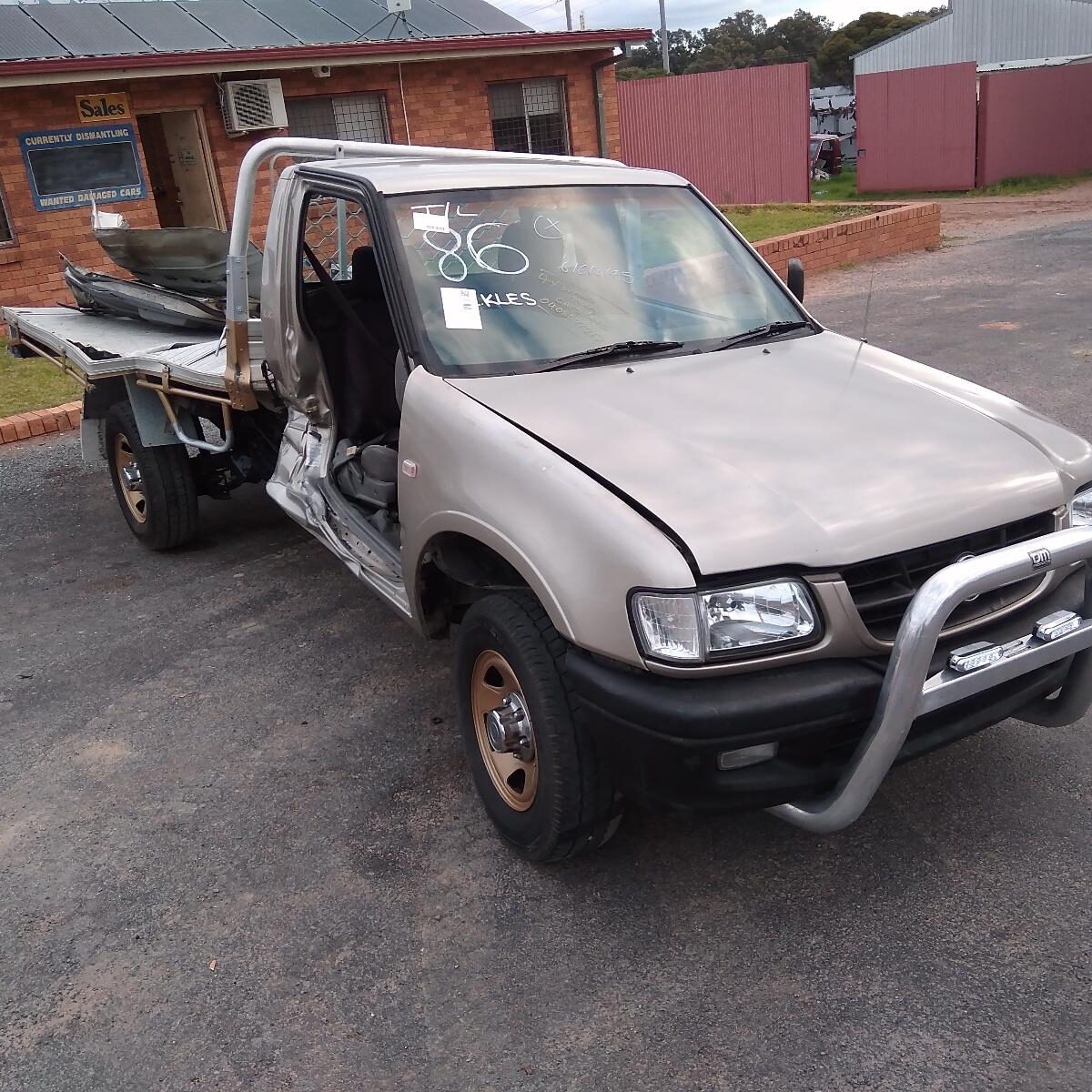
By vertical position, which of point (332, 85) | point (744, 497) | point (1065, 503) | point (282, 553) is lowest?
point (282, 553)

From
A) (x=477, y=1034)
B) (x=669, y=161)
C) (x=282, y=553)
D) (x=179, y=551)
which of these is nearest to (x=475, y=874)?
(x=477, y=1034)

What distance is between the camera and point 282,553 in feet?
18.8

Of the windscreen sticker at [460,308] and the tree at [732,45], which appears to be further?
the tree at [732,45]

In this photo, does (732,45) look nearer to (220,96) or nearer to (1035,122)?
(1035,122)

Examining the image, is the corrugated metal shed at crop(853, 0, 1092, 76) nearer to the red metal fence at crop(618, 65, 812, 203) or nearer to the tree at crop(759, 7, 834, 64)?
the red metal fence at crop(618, 65, 812, 203)

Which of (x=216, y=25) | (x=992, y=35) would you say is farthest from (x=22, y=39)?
(x=992, y=35)

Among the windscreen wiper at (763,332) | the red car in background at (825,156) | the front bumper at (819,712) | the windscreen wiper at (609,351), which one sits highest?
the windscreen wiper at (609,351)

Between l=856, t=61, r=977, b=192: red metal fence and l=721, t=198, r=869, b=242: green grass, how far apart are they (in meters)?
6.27

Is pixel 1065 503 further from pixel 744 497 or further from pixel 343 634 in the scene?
pixel 343 634

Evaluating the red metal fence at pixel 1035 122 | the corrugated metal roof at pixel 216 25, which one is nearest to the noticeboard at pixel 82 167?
the corrugated metal roof at pixel 216 25

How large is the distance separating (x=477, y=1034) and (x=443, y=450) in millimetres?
1591

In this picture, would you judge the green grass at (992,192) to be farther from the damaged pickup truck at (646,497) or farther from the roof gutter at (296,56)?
the damaged pickup truck at (646,497)

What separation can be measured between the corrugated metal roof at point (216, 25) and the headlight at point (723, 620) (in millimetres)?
11515

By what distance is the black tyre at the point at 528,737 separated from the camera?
276 centimetres
